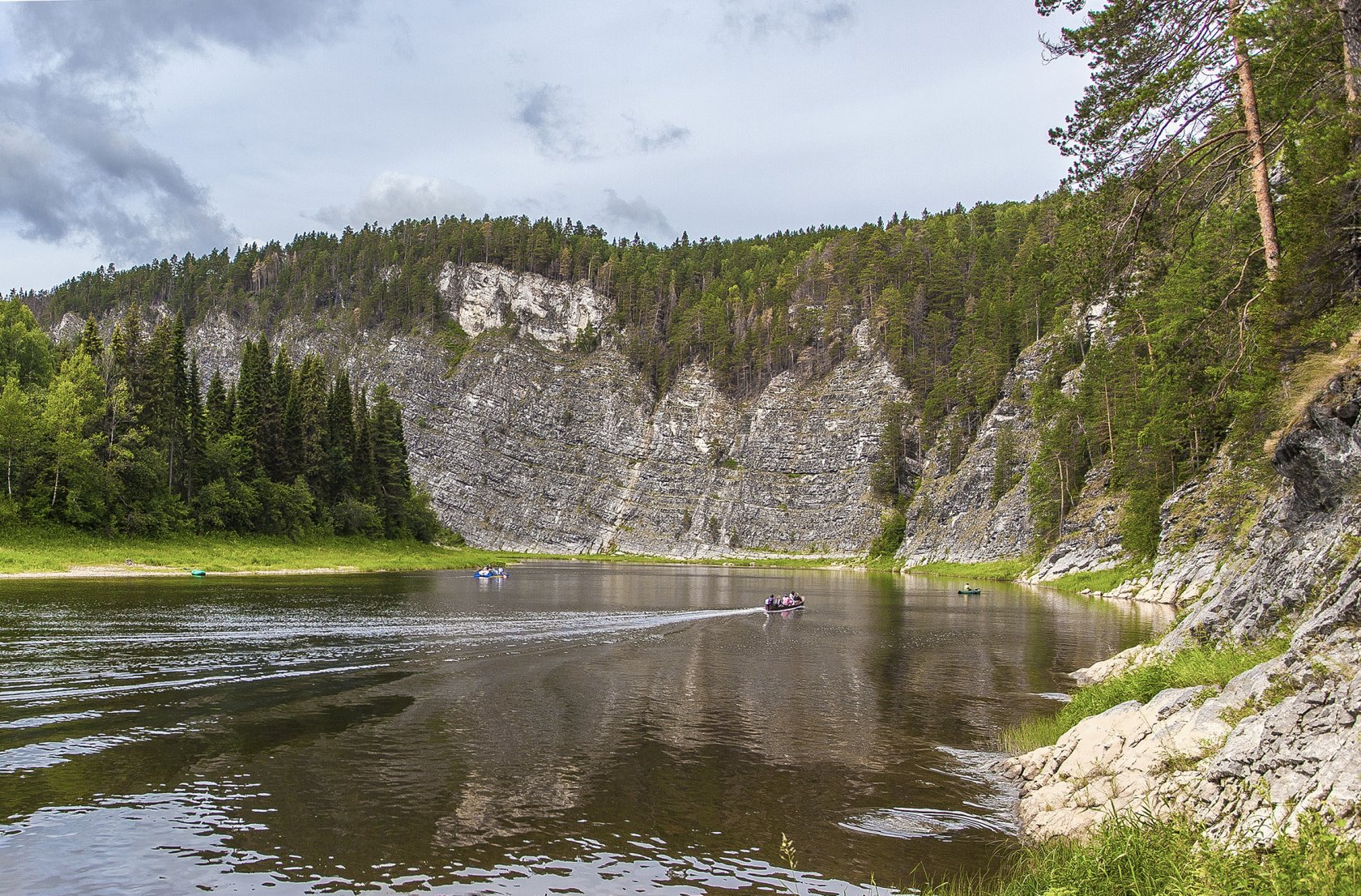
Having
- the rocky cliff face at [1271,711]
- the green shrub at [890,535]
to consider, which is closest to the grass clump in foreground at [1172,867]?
the rocky cliff face at [1271,711]

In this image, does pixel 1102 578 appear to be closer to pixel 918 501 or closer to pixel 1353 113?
pixel 918 501

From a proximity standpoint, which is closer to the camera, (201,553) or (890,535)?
(201,553)

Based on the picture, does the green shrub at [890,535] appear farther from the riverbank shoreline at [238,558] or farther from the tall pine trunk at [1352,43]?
the tall pine trunk at [1352,43]

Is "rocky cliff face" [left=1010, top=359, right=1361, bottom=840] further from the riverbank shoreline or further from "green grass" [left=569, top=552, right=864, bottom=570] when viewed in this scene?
"green grass" [left=569, top=552, right=864, bottom=570]

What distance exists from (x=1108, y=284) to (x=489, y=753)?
1839 cm

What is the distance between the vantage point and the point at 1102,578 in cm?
6644

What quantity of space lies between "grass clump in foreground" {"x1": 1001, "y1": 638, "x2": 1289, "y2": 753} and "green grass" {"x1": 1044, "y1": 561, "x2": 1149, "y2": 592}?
4631 centimetres

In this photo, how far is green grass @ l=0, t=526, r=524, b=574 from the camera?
5562 cm

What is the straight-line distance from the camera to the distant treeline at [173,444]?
202ft

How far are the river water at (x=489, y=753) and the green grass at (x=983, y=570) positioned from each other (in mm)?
51683

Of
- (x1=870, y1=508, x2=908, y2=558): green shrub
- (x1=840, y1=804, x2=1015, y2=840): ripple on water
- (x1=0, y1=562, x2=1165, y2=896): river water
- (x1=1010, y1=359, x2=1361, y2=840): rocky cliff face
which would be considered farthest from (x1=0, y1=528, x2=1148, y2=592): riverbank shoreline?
(x1=1010, y1=359, x2=1361, y2=840): rocky cliff face

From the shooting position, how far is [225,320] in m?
194

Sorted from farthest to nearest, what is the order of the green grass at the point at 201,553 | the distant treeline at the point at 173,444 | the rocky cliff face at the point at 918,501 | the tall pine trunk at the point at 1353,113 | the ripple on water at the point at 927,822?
the distant treeline at the point at 173,444 → the green grass at the point at 201,553 → the tall pine trunk at the point at 1353,113 → the ripple on water at the point at 927,822 → the rocky cliff face at the point at 918,501

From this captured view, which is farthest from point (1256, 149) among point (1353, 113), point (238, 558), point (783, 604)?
point (238, 558)
